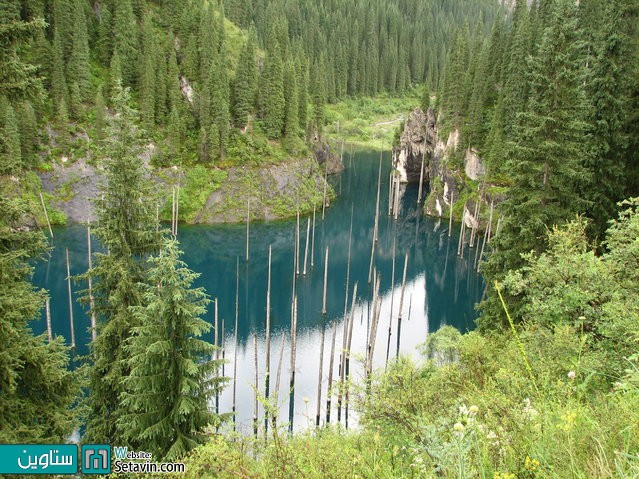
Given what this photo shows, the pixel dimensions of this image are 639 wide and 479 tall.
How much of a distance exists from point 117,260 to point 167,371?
4.99 metres

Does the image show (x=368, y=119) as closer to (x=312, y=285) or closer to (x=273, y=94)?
(x=273, y=94)

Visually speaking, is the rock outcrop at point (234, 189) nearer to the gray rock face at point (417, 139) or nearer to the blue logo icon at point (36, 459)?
the gray rock face at point (417, 139)

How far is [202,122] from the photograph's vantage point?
73875mm

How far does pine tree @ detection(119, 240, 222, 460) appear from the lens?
47.3 ft

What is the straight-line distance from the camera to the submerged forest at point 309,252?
8.88m

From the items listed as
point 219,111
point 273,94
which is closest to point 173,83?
point 219,111

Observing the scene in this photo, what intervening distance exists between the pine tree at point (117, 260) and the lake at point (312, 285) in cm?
1231

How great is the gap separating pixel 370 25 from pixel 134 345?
165m

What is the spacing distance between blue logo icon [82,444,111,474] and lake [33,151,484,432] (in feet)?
55.8

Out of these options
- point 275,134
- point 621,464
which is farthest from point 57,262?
point 621,464

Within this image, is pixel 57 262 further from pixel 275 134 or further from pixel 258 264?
pixel 275 134

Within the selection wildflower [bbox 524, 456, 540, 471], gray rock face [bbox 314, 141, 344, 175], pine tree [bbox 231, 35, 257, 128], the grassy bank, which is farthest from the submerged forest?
the grassy bank

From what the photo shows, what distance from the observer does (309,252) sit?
63.8 metres

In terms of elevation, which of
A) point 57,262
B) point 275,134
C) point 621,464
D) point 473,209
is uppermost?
point 621,464
